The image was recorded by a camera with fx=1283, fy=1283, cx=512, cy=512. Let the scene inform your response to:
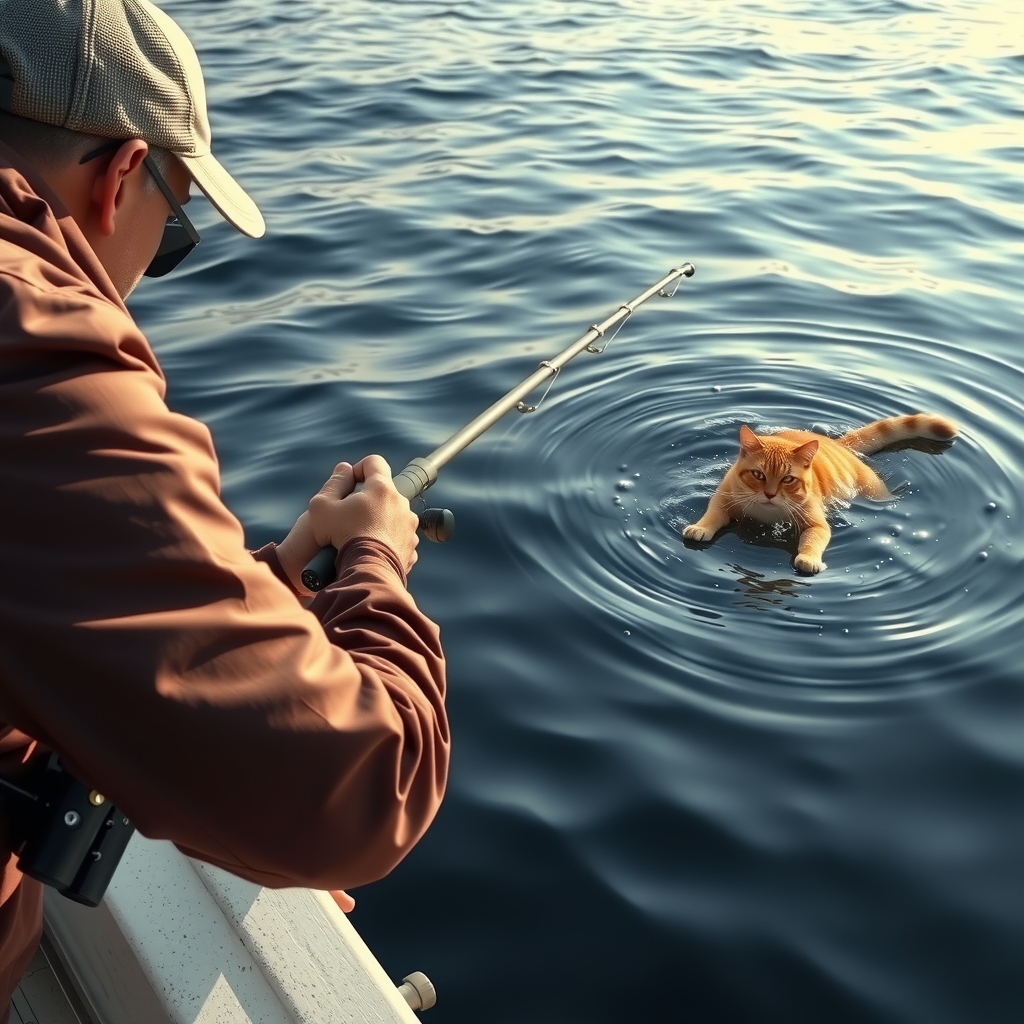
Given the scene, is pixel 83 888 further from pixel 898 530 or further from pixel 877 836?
pixel 898 530

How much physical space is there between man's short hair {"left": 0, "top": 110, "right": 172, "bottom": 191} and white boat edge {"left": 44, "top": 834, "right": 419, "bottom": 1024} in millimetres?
1578

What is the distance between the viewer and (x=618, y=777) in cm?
407

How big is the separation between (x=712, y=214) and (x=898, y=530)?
4.61 metres

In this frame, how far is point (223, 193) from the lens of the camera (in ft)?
7.76

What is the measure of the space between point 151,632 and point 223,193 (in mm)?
1177

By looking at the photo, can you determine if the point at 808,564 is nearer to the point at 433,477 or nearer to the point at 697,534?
the point at 697,534

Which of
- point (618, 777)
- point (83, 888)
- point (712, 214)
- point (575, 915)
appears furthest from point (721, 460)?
point (83, 888)

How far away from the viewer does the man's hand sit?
2229 mm

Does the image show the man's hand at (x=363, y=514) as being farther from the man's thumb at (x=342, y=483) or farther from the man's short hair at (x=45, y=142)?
the man's short hair at (x=45, y=142)

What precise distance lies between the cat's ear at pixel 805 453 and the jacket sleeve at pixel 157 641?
4.04 meters

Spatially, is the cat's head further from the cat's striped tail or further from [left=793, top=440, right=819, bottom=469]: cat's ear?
the cat's striped tail

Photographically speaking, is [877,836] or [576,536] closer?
[877,836]

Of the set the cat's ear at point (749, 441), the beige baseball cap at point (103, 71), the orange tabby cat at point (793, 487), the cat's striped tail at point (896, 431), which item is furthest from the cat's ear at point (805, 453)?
the beige baseball cap at point (103, 71)

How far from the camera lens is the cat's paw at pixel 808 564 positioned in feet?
17.1
